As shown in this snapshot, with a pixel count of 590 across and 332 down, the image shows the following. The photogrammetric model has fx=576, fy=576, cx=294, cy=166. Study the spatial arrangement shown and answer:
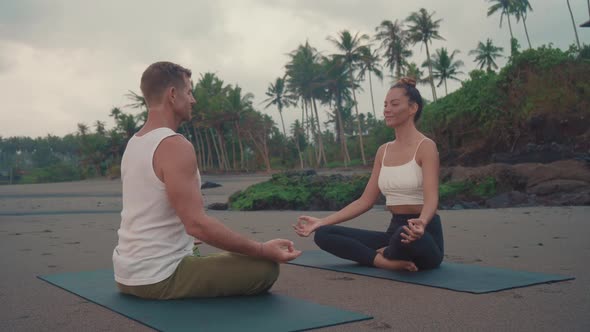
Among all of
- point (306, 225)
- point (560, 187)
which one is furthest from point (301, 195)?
point (306, 225)

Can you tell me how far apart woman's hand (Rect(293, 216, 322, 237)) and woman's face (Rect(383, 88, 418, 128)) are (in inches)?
32.0

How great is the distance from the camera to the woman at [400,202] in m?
3.50

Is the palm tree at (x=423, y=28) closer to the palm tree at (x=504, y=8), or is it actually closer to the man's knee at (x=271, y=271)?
the palm tree at (x=504, y=8)

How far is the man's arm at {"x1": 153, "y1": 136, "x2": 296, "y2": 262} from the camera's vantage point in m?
2.45

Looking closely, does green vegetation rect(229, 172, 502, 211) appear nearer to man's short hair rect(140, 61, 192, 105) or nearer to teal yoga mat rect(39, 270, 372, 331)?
teal yoga mat rect(39, 270, 372, 331)

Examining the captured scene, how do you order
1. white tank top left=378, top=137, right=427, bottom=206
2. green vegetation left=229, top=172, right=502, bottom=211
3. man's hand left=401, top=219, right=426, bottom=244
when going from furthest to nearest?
green vegetation left=229, top=172, right=502, bottom=211, white tank top left=378, top=137, right=427, bottom=206, man's hand left=401, top=219, right=426, bottom=244

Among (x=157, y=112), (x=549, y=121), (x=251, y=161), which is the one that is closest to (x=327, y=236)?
(x=157, y=112)

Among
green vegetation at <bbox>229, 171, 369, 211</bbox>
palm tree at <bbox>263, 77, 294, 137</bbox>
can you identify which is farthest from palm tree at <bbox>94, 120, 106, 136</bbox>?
green vegetation at <bbox>229, 171, 369, 211</bbox>

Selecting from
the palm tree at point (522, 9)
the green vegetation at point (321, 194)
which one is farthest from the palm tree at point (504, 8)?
the green vegetation at point (321, 194)

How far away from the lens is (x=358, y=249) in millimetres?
3805

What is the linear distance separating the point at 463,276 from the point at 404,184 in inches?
26.8

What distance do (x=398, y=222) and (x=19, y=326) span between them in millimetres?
2308

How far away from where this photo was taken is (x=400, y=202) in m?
3.73

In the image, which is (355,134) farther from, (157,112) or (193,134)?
(157,112)
